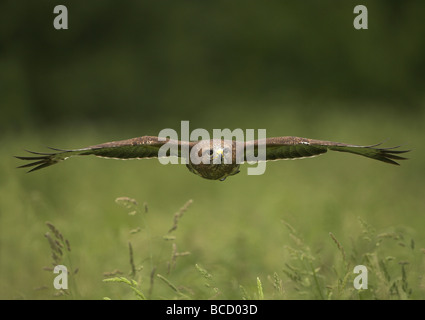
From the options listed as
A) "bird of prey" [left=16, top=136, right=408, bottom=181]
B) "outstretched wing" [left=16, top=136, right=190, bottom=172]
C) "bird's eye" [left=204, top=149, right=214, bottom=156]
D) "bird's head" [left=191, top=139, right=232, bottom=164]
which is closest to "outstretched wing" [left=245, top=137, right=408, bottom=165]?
"bird of prey" [left=16, top=136, right=408, bottom=181]

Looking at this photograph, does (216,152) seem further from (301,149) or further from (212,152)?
(301,149)

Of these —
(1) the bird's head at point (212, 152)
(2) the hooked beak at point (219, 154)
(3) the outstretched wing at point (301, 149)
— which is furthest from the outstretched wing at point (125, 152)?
(3) the outstretched wing at point (301, 149)

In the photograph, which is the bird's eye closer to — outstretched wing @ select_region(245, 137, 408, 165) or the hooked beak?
the hooked beak

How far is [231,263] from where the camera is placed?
15.4ft

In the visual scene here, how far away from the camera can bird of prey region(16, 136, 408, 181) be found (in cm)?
385

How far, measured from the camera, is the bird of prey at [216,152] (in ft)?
12.6

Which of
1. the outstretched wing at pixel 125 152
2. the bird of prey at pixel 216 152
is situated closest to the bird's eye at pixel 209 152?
the bird of prey at pixel 216 152

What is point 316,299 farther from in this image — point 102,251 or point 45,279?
point 45,279

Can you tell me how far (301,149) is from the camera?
4176mm

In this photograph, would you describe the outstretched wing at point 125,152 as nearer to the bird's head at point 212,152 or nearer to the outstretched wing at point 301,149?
the bird's head at point 212,152

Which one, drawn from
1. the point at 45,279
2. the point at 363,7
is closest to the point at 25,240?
the point at 45,279

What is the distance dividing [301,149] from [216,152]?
65cm

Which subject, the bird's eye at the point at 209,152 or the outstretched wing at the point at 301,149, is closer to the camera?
the outstretched wing at the point at 301,149

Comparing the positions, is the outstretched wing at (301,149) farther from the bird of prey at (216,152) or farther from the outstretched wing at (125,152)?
the outstretched wing at (125,152)
